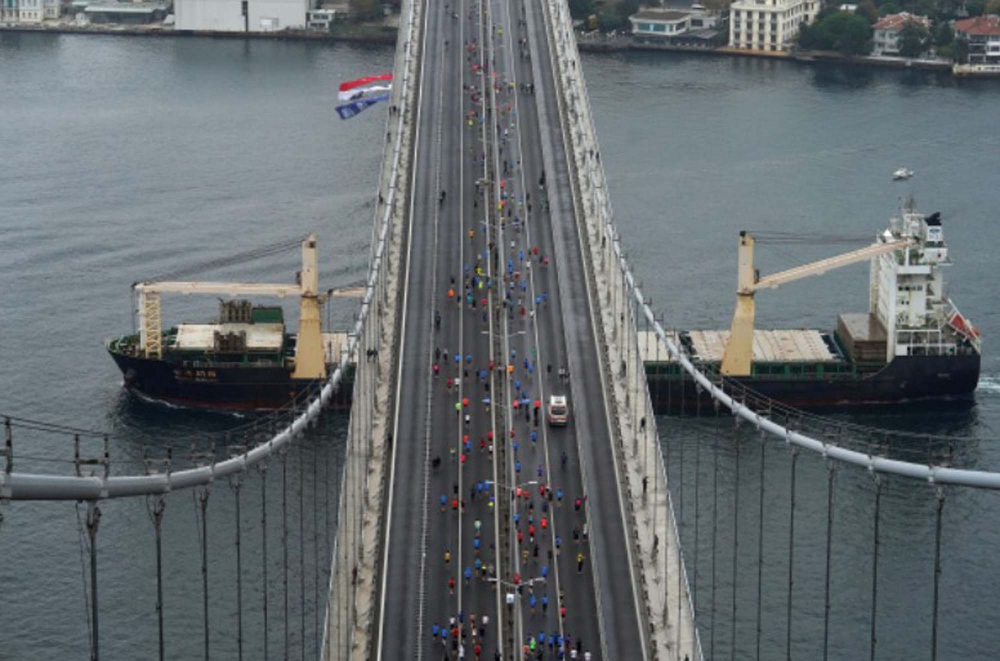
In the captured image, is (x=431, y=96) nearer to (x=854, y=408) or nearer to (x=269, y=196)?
(x=269, y=196)

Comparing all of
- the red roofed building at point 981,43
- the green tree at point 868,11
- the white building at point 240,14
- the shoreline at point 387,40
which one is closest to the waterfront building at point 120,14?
the shoreline at point 387,40

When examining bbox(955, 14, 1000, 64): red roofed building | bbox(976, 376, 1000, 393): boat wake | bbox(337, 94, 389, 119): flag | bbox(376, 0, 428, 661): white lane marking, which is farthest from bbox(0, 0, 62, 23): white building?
bbox(976, 376, 1000, 393): boat wake

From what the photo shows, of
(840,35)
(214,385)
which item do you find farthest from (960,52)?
(214,385)

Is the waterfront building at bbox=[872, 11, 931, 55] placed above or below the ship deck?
above

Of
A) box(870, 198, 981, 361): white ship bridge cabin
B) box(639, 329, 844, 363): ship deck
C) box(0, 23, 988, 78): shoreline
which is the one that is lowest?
box(639, 329, 844, 363): ship deck

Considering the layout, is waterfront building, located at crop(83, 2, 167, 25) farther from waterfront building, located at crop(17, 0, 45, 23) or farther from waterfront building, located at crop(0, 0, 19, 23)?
waterfront building, located at crop(0, 0, 19, 23)

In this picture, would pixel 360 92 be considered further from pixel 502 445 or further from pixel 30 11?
pixel 30 11

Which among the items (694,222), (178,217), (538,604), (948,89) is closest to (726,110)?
(948,89)
